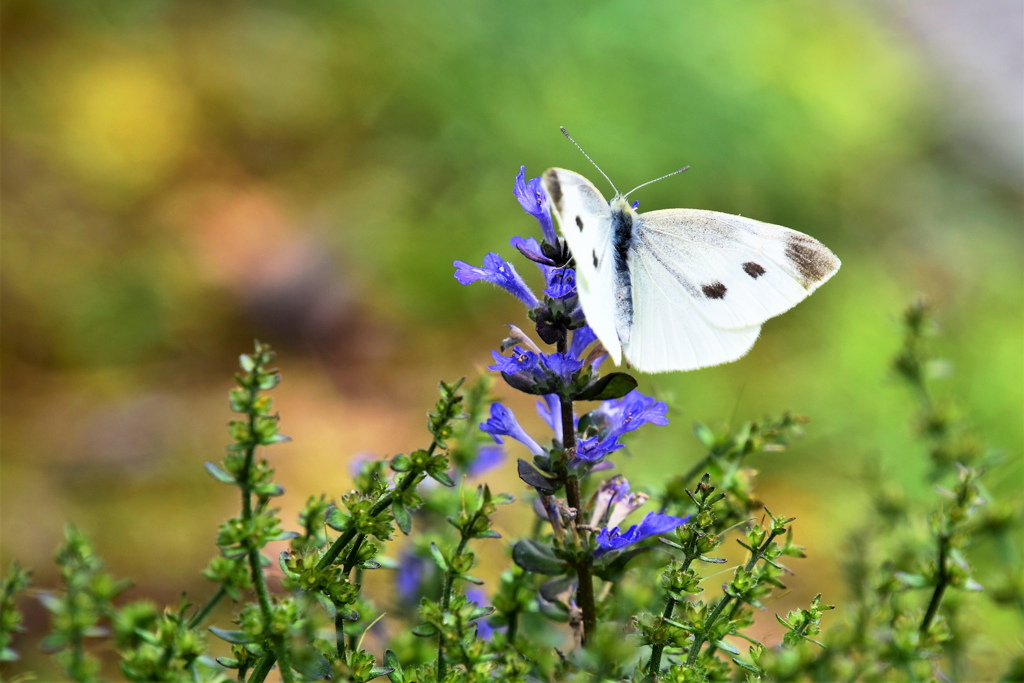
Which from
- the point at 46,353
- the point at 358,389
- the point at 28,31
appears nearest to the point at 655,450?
the point at 358,389

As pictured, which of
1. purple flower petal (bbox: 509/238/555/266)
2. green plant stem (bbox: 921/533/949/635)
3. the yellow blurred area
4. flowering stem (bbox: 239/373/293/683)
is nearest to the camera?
flowering stem (bbox: 239/373/293/683)

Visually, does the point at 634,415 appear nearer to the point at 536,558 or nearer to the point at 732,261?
the point at 536,558

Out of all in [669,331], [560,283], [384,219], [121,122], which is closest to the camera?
[560,283]

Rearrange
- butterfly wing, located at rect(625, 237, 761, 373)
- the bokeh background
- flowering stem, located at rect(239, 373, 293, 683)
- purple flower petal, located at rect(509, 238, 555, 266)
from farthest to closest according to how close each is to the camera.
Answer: the bokeh background, butterfly wing, located at rect(625, 237, 761, 373), purple flower petal, located at rect(509, 238, 555, 266), flowering stem, located at rect(239, 373, 293, 683)

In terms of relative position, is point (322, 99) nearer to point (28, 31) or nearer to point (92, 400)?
point (28, 31)

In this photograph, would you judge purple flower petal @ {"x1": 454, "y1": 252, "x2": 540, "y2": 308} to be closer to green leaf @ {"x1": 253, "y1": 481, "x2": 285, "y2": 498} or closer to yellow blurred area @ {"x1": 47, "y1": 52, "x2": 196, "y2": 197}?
green leaf @ {"x1": 253, "y1": 481, "x2": 285, "y2": 498}

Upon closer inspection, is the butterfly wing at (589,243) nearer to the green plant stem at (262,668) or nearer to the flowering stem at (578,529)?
the flowering stem at (578,529)

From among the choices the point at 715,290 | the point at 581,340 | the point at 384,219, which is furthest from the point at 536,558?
the point at 384,219

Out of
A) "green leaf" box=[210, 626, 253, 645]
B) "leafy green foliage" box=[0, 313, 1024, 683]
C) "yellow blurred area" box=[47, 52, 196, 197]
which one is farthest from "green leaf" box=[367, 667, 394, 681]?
"yellow blurred area" box=[47, 52, 196, 197]
